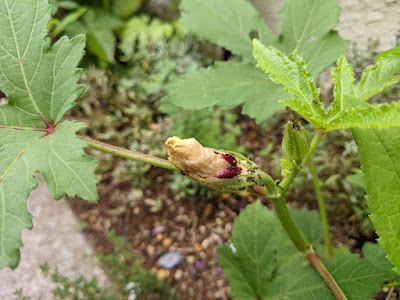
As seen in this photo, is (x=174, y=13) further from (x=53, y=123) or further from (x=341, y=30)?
(x=53, y=123)

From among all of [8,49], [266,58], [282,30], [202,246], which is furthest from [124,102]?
[266,58]

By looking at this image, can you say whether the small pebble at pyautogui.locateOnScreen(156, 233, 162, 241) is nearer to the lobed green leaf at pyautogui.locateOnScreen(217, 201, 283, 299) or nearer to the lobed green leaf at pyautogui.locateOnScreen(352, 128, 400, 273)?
the lobed green leaf at pyautogui.locateOnScreen(217, 201, 283, 299)

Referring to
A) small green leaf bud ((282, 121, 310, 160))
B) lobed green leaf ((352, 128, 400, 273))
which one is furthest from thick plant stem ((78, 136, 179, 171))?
lobed green leaf ((352, 128, 400, 273))

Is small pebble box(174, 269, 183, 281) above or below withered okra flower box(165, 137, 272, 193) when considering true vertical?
below

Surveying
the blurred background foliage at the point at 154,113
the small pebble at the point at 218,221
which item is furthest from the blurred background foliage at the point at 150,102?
the small pebble at the point at 218,221

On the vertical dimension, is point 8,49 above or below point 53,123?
above

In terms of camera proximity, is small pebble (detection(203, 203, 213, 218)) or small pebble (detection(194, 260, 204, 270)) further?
small pebble (detection(203, 203, 213, 218))

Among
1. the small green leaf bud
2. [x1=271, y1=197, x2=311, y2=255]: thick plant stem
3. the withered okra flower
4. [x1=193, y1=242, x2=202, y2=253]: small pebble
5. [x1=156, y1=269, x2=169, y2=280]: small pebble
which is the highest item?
the small green leaf bud
